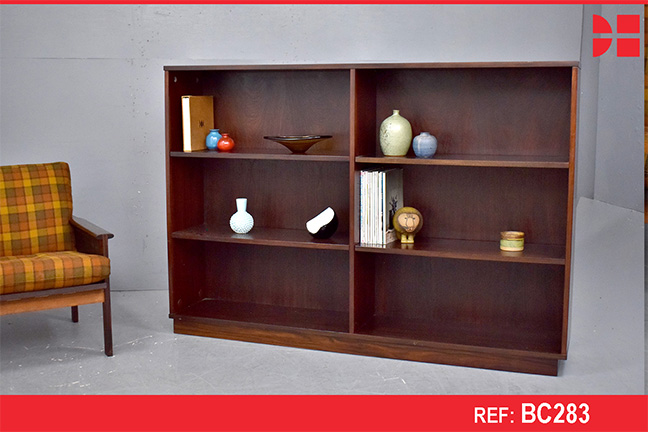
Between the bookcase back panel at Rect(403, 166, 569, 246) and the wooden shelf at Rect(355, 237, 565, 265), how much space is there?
0.07 metres

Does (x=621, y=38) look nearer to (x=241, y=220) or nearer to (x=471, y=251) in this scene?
(x=471, y=251)

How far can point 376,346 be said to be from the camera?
364 cm

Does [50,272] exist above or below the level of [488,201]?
below

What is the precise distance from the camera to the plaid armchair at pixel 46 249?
11.2ft

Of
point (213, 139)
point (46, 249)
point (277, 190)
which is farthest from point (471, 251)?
point (46, 249)

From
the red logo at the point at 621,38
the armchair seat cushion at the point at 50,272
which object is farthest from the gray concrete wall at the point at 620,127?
the armchair seat cushion at the point at 50,272

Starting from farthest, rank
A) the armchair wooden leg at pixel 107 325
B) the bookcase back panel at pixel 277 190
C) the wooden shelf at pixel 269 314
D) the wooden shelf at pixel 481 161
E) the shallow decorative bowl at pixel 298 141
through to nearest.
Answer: the bookcase back panel at pixel 277 190 → the wooden shelf at pixel 269 314 → the shallow decorative bowl at pixel 298 141 → the armchair wooden leg at pixel 107 325 → the wooden shelf at pixel 481 161

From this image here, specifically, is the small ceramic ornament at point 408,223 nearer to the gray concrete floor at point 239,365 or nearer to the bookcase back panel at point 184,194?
the gray concrete floor at point 239,365

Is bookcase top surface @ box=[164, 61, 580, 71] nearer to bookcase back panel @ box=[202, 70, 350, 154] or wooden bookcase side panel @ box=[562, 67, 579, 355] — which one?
wooden bookcase side panel @ box=[562, 67, 579, 355]

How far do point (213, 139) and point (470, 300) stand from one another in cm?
162

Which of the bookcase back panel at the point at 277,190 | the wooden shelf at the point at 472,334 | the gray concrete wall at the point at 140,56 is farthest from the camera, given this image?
the gray concrete wall at the point at 140,56
